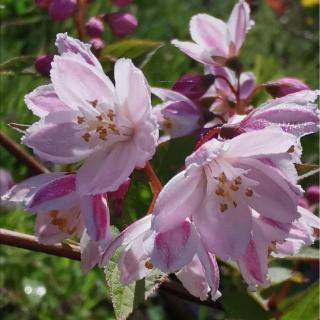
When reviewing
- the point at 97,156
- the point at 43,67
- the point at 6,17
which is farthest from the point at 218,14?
the point at 97,156

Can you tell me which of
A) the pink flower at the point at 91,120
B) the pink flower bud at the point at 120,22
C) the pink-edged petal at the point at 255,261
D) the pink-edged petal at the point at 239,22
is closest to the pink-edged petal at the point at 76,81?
the pink flower at the point at 91,120

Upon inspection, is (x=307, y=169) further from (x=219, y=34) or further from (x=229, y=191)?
(x=219, y=34)

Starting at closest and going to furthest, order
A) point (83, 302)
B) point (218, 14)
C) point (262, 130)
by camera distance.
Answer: point (262, 130) < point (83, 302) < point (218, 14)

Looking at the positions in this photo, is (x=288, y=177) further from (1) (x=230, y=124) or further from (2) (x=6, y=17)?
(2) (x=6, y=17)

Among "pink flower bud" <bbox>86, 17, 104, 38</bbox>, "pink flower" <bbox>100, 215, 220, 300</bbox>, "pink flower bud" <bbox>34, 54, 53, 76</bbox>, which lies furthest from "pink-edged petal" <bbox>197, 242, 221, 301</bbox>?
"pink flower bud" <bbox>86, 17, 104, 38</bbox>

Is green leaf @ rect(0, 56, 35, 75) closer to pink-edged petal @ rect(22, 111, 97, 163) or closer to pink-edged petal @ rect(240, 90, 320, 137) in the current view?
pink-edged petal @ rect(22, 111, 97, 163)

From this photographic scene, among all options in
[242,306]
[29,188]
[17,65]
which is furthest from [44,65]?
[242,306]
